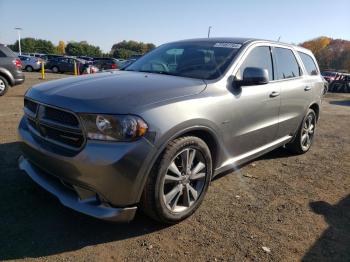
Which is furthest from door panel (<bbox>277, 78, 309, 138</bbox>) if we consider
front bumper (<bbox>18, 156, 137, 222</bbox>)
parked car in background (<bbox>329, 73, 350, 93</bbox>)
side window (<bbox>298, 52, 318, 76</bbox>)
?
parked car in background (<bbox>329, 73, 350, 93</bbox>)

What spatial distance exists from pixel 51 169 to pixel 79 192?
357mm

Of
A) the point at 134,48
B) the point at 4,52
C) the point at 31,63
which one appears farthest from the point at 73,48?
the point at 4,52

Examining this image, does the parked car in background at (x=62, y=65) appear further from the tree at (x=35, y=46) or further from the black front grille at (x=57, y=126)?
the tree at (x=35, y=46)

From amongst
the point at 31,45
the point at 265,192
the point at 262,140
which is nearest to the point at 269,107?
the point at 262,140

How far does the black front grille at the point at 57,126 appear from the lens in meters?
2.90

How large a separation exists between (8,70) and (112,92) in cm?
970

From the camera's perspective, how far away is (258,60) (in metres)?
4.47

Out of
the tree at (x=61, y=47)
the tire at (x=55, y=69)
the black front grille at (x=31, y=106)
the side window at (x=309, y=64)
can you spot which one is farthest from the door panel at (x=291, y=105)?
the tree at (x=61, y=47)

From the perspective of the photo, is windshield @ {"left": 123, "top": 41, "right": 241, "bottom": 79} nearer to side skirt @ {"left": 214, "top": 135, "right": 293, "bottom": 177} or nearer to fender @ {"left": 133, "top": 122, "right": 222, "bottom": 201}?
fender @ {"left": 133, "top": 122, "right": 222, "bottom": 201}

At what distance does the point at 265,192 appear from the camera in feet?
14.4

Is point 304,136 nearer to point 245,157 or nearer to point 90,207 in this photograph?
point 245,157

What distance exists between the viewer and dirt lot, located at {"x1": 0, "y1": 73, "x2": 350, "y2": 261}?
2.95 m

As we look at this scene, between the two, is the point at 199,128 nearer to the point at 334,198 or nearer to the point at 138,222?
the point at 138,222

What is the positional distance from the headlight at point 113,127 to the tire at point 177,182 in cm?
37
